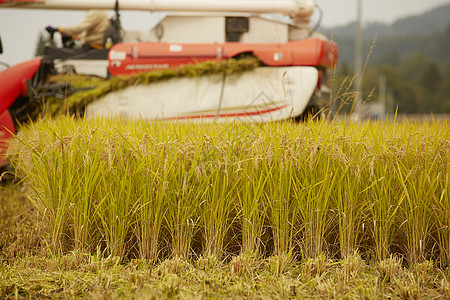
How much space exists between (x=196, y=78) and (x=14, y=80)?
2241 mm

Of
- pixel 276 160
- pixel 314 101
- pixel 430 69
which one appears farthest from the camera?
pixel 430 69

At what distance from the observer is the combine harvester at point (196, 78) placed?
14.8 ft

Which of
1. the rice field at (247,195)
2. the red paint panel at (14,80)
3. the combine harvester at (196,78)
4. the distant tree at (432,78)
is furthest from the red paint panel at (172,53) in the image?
the distant tree at (432,78)

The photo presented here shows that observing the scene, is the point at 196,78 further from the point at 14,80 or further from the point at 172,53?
the point at 14,80

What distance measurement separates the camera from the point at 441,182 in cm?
232

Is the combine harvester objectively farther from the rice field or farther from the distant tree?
the distant tree

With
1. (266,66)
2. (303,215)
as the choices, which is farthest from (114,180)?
(266,66)

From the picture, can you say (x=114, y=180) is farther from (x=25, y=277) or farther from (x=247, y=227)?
(x=247, y=227)

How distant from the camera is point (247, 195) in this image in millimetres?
2197

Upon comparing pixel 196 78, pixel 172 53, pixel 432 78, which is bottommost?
pixel 432 78

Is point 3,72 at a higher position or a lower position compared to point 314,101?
higher

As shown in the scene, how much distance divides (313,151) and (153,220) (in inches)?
40.2

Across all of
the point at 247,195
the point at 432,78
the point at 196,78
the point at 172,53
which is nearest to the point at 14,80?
the point at 172,53

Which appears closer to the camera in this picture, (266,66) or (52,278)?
(52,278)
